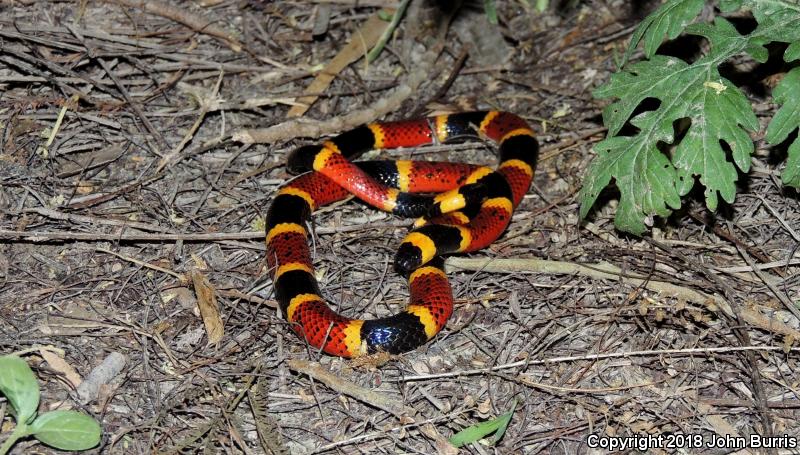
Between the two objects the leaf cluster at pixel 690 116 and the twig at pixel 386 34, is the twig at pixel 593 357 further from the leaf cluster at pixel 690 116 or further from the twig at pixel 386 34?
the twig at pixel 386 34

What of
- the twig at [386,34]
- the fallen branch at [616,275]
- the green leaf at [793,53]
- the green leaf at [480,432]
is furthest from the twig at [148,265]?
the green leaf at [793,53]

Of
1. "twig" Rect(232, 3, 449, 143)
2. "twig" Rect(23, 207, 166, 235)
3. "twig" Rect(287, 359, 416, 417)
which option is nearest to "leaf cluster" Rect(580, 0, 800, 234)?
"twig" Rect(287, 359, 416, 417)

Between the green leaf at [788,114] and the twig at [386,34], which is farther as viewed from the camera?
the twig at [386,34]

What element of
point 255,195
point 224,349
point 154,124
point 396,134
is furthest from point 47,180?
point 396,134

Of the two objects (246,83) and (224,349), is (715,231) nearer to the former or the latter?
(224,349)

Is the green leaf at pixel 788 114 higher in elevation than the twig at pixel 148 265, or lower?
higher

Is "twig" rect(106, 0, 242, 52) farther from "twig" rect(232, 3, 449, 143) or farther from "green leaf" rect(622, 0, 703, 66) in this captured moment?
"green leaf" rect(622, 0, 703, 66)
